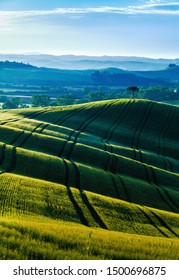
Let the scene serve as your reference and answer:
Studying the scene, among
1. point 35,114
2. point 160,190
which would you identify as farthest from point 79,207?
point 35,114

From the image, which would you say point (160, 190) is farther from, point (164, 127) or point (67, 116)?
point (67, 116)

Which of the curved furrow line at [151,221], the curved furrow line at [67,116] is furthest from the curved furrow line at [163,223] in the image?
the curved furrow line at [67,116]

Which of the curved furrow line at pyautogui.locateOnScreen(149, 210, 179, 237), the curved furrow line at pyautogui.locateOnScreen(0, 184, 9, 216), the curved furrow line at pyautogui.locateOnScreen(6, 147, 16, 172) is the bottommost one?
the curved furrow line at pyautogui.locateOnScreen(149, 210, 179, 237)

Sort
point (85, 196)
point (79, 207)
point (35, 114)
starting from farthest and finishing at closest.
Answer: point (35, 114)
point (85, 196)
point (79, 207)

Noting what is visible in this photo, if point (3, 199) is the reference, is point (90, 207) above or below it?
below

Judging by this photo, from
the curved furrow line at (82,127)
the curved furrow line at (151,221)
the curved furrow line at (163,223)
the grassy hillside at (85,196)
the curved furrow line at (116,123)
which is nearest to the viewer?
the grassy hillside at (85,196)

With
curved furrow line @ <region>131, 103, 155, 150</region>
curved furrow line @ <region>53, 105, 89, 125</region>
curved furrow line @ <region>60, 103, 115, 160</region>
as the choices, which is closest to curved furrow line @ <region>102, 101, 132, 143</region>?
curved furrow line @ <region>60, 103, 115, 160</region>

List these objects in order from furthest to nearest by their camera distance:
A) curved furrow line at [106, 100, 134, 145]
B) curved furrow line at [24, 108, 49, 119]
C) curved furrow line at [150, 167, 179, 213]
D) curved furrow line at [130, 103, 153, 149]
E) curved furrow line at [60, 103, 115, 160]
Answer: curved furrow line at [24, 108, 49, 119], curved furrow line at [106, 100, 134, 145], curved furrow line at [130, 103, 153, 149], curved furrow line at [60, 103, 115, 160], curved furrow line at [150, 167, 179, 213]

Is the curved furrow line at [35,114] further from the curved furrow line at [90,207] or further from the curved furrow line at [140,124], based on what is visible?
the curved furrow line at [90,207]

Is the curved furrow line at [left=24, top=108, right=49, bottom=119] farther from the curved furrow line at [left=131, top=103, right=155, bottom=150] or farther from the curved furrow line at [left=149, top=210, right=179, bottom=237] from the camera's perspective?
the curved furrow line at [left=149, top=210, right=179, bottom=237]
